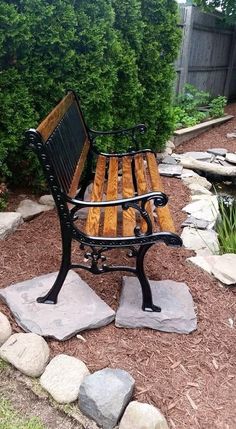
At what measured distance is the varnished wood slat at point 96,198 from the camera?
261 cm

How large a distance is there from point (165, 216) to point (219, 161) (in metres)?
4.01

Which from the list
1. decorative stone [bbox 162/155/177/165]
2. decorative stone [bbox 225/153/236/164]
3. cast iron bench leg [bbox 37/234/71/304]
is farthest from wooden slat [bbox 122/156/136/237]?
decorative stone [bbox 225/153/236/164]

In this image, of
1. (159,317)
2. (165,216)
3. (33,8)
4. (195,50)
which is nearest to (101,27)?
(33,8)

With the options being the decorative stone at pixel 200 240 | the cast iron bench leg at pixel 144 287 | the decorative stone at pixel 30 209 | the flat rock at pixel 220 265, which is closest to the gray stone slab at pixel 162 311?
the cast iron bench leg at pixel 144 287

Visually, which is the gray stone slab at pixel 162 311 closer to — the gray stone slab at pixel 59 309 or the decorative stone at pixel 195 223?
the gray stone slab at pixel 59 309

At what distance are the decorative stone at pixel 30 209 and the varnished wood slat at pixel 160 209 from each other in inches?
44.8

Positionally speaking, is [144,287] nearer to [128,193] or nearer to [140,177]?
[128,193]

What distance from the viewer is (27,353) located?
2.21m

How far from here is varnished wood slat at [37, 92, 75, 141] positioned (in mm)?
2297

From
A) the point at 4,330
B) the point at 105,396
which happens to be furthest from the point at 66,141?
the point at 105,396

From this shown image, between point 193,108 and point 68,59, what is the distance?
529 cm

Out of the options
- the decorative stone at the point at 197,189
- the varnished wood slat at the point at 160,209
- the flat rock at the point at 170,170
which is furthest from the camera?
the flat rock at the point at 170,170

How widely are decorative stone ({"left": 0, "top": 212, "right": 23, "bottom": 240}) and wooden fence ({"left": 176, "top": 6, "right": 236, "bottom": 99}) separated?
19.7ft

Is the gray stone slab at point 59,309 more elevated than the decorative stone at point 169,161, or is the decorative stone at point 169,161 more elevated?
the gray stone slab at point 59,309
